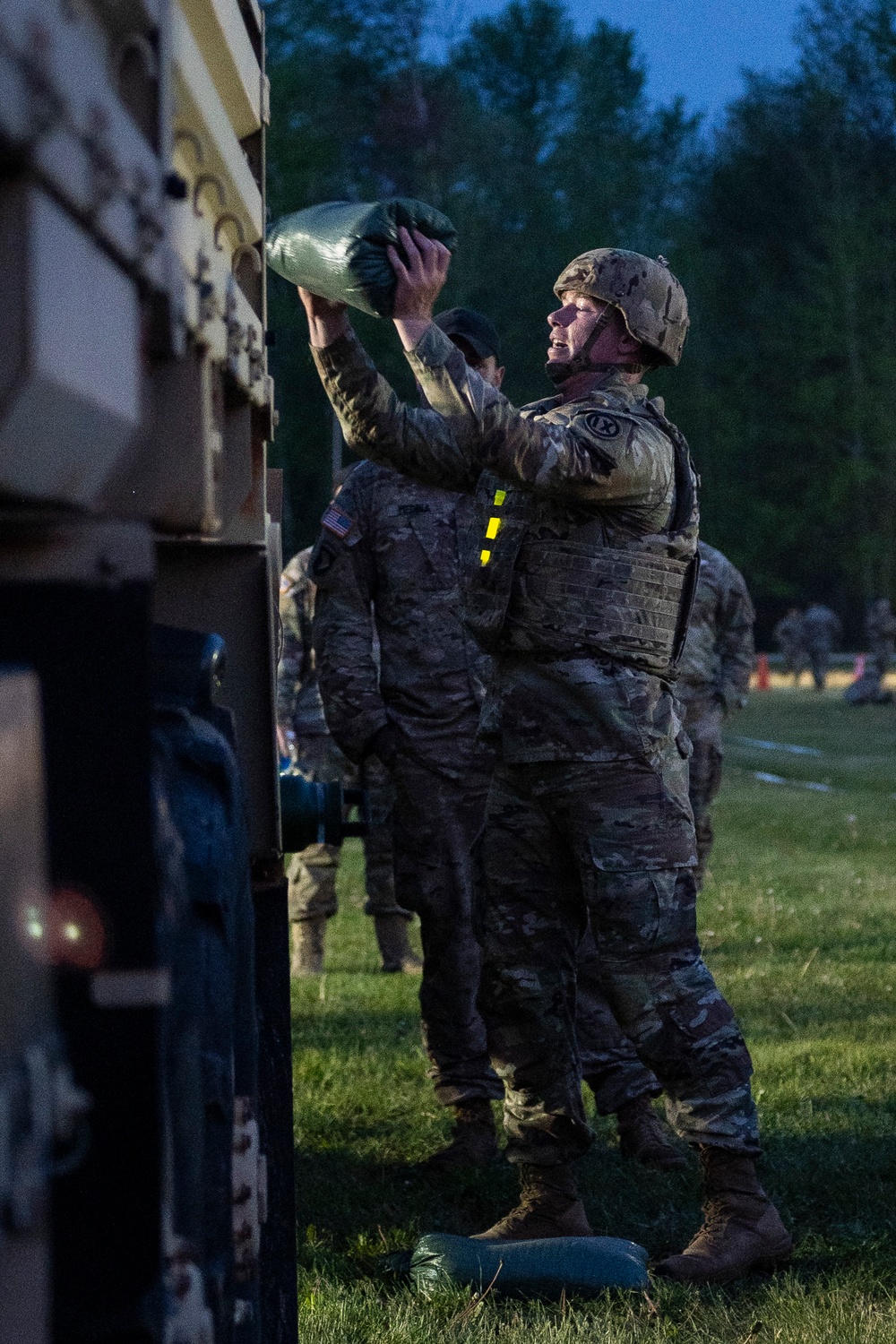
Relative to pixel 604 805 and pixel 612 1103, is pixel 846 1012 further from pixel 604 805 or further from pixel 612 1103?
pixel 604 805

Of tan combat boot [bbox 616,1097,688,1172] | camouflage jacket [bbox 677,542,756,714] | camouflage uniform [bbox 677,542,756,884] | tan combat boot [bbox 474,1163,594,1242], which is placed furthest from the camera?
camouflage jacket [bbox 677,542,756,714]

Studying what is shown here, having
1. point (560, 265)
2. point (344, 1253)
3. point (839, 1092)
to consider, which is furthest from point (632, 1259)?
point (560, 265)

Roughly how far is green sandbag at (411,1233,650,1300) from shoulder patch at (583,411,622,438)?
1712mm

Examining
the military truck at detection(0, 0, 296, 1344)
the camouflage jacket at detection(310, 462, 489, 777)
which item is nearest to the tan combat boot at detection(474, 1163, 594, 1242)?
the camouflage jacket at detection(310, 462, 489, 777)

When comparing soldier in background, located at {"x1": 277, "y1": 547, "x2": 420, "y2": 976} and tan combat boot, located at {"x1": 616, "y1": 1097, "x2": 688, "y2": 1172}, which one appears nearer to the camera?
tan combat boot, located at {"x1": 616, "y1": 1097, "x2": 688, "y2": 1172}

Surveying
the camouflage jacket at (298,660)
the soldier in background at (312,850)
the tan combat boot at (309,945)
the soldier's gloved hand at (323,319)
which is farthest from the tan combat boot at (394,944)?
the soldier's gloved hand at (323,319)

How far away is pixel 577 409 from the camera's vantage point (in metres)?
4.06

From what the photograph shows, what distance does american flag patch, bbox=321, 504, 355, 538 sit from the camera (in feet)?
18.5

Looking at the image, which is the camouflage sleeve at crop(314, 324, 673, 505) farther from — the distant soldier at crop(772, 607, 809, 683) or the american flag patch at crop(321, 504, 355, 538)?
the distant soldier at crop(772, 607, 809, 683)

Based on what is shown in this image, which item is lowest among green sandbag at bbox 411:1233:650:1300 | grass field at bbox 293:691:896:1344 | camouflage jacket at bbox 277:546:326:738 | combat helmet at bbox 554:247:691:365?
grass field at bbox 293:691:896:1344

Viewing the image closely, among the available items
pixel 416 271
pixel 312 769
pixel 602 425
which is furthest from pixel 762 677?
pixel 416 271

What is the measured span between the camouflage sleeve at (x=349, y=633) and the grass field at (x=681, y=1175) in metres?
1.15

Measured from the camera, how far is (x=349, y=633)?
5.80 metres

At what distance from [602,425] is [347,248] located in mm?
700
